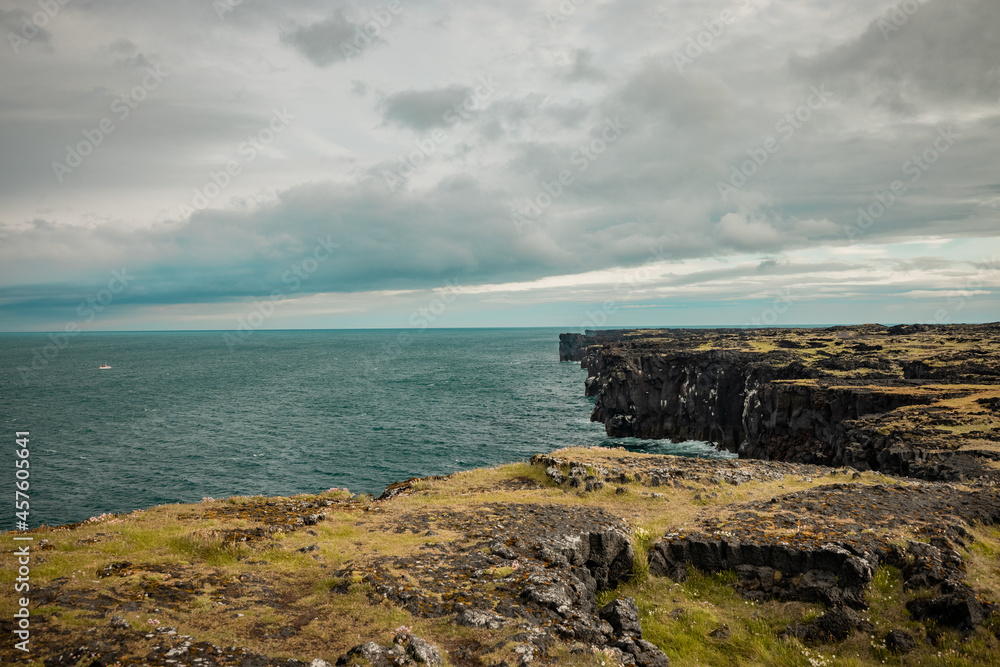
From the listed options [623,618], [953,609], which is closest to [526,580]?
[623,618]

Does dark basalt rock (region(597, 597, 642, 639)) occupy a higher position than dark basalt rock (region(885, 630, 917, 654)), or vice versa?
dark basalt rock (region(597, 597, 642, 639))

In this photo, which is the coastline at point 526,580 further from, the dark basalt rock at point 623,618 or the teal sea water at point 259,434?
the teal sea water at point 259,434

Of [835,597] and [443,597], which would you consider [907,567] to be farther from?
Answer: [443,597]

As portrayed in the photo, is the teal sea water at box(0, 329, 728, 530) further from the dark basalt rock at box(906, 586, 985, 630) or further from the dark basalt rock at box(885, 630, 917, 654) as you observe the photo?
the dark basalt rock at box(906, 586, 985, 630)

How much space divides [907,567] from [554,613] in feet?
50.8

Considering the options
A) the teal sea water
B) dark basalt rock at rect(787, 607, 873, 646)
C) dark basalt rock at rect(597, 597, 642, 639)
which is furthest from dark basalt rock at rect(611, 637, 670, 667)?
the teal sea water

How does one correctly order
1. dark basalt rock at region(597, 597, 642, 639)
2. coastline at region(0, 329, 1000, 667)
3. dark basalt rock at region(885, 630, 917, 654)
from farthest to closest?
1. dark basalt rock at region(885, 630, 917, 654)
2. dark basalt rock at region(597, 597, 642, 639)
3. coastline at region(0, 329, 1000, 667)

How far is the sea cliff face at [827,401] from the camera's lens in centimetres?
4809

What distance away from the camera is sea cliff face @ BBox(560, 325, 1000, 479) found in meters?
48.1

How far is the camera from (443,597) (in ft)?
Result: 58.0

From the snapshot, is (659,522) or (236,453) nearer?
(659,522)

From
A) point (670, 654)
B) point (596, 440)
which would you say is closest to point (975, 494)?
point (670, 654)

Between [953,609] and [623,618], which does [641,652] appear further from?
[953,609]

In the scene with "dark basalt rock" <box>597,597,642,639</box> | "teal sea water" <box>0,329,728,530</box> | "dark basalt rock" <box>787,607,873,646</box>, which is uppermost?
"dark basalt rock" <box>597,597,642,639</box>
